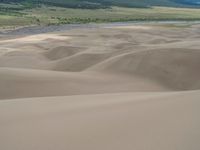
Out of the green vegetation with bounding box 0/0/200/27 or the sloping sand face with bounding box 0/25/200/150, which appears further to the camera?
the green vegetation with bounding box 0/0/200/27

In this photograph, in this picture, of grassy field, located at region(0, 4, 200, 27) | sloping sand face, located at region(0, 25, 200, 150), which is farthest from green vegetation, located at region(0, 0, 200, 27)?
sloping sand face, located at region(0, 25, 200, 150)

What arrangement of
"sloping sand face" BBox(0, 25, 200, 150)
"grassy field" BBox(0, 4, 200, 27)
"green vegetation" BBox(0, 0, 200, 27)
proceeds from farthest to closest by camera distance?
"green vegetation" BBox(0, 0, 200, 27) → "grassy field" BBox(0, 4, 200, 27) → "sloping sand face" BBox(0, 25, 200, 150)

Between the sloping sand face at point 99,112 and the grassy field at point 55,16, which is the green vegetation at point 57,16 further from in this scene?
the sloping sand face at point 99,112

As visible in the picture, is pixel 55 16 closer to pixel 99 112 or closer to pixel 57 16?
pixel 57 16

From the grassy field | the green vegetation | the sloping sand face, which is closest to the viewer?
the sloping sand face

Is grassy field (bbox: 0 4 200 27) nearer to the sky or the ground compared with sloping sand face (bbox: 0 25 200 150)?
nearer to the ground

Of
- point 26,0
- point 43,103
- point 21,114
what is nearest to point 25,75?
point 43,103

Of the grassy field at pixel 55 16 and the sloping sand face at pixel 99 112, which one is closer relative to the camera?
the sloping sand face at pixel 99 112

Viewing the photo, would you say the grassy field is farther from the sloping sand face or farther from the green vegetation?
the sloping sand face

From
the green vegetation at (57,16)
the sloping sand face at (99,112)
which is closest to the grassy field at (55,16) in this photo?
the green vegetation at (57,16)

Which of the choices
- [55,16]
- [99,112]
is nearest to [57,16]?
[55,16]

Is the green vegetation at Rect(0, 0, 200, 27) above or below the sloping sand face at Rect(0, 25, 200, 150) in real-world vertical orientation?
below
